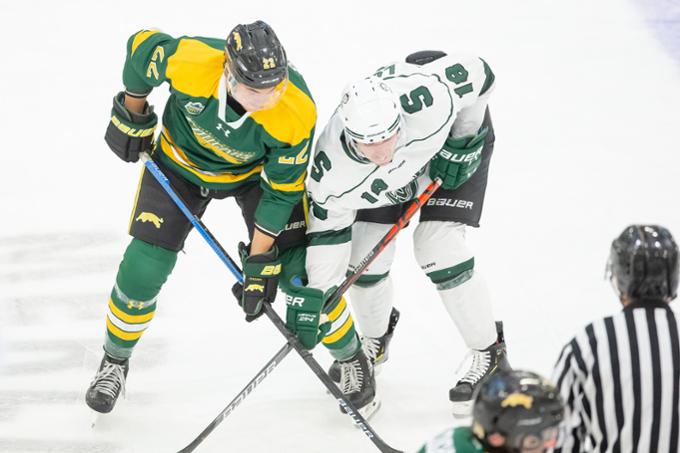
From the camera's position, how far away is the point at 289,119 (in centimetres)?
296

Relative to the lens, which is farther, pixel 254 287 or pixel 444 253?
pixel 444 253

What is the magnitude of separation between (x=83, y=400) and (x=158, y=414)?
0.83 feet

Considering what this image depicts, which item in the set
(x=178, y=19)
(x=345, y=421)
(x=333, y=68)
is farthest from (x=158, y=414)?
(x=178, y=19)

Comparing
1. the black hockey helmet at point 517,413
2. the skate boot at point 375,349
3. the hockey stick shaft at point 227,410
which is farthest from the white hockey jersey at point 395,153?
the black hockey helmet at point 517,413

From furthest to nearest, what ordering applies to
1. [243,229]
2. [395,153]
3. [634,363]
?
[243,229], [395,153], [634,363]

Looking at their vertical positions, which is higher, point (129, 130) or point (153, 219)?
point (129, 130)

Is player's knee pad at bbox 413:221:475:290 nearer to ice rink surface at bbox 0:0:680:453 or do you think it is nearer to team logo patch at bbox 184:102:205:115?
ice rink surface at bbox 0:0:680:453

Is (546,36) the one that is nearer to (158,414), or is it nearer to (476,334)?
(476,334)

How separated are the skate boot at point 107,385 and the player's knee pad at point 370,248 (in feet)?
2.61

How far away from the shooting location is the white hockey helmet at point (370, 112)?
9.43 ft

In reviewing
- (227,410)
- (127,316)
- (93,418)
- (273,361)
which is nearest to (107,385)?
(93,418)

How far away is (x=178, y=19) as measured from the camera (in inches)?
217

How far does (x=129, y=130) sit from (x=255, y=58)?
57 cm

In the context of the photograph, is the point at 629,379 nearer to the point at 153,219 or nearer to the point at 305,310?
the point at 305,310
